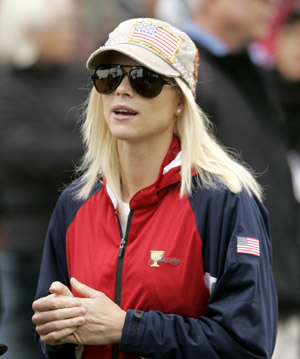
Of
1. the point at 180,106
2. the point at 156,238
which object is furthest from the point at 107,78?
the point at 156,238

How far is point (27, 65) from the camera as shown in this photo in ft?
16.3

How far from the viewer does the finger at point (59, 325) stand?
249 centimetres

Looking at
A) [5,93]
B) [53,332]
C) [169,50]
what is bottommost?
[53,332]

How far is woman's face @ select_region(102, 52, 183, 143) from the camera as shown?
2.69 metres

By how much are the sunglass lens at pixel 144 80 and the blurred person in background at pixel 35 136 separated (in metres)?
2.05

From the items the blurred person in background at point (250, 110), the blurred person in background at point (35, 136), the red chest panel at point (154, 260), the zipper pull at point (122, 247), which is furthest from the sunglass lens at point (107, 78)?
the blurred person in background at point (35, 136)

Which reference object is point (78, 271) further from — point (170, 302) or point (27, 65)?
point (27, 65)

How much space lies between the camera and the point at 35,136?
15.5 ft

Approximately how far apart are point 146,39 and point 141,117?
267 millimetres

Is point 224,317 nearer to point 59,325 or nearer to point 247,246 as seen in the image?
point 247,246

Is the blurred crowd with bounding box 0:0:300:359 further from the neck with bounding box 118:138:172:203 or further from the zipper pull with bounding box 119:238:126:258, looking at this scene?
the zipper pull with bounding box 119:238:126:258

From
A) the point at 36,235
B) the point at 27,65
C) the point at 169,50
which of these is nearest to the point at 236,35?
the point at 27,65

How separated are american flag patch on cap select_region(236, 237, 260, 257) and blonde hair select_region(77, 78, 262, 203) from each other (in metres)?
A: 0.18

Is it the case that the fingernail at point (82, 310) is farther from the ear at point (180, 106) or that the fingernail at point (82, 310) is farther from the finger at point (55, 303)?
the ear at point (180, 106)
